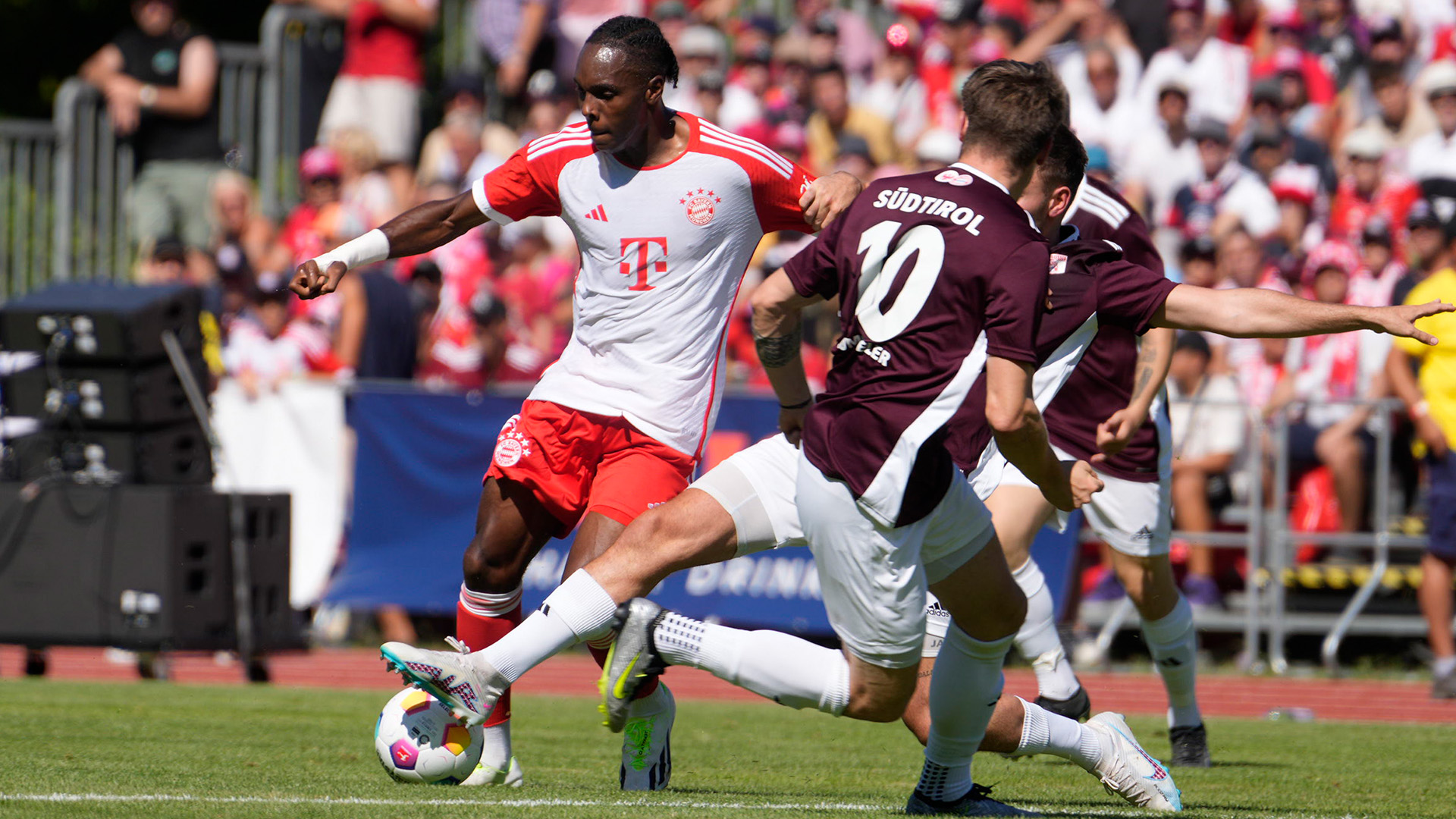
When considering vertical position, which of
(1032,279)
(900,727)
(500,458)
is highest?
(1032,279)

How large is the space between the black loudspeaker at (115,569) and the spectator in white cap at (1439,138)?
30.0 ft

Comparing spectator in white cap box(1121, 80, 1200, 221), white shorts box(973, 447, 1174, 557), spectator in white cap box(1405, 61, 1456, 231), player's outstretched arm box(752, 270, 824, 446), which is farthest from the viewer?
spectator in white cap box(1121, 80, 1200, 221)

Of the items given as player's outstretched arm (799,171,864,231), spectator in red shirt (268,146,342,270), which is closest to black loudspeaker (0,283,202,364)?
spectator in red shirt (268,146,342,270)

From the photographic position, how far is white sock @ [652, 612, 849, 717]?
17.1 ft

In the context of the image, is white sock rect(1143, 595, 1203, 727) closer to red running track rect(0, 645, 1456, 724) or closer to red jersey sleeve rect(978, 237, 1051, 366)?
red running track rect(0, 645, 1456, 724)

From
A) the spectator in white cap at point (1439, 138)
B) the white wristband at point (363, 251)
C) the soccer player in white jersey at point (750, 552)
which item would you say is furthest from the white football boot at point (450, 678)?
the spectator in white cap at point (1439, 138)

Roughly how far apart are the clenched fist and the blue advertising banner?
6418 millimetres

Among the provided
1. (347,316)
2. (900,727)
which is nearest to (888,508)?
(900,727)

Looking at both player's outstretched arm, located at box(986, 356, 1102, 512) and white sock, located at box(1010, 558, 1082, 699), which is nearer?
player's outstretched arm, located at box(986, 356, 1102, 512)

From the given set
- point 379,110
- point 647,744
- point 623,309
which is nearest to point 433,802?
point 647,744

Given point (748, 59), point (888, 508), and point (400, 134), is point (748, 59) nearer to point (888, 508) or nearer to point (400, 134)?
point (400, 134)

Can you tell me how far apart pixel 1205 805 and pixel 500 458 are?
8.85 ft

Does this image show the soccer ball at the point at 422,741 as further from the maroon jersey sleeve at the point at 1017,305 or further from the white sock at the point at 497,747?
the maroon jersey sleeve at the point at 1017,305

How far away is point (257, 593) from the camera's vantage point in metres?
11.1
